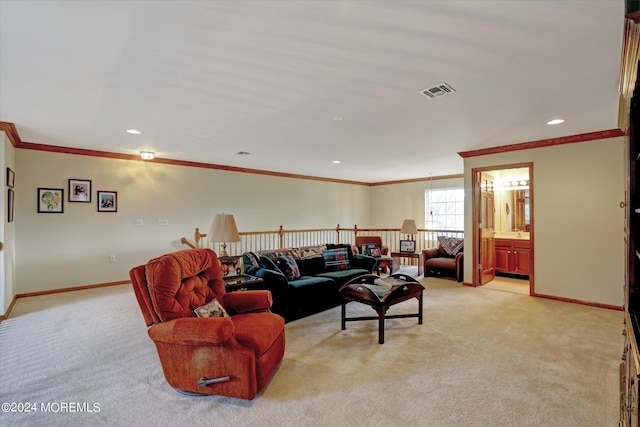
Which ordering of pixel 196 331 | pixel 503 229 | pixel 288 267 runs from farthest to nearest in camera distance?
pixel 503 229 < pixel 288 267 < pixel 196 331

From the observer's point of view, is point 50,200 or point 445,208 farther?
point 445,208

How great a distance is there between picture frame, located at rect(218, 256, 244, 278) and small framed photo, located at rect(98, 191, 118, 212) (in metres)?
3.00

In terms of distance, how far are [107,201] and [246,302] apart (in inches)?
165

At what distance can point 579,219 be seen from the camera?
441 cm

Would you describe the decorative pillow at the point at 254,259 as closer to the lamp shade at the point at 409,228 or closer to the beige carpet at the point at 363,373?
the beige carpet at the point at 363,373

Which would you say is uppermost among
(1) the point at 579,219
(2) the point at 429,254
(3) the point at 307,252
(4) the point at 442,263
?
(1) the point at 579,219

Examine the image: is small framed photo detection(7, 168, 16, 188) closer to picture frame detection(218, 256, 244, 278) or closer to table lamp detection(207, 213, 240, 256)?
table lamp detection(207, 213, 240, 256)

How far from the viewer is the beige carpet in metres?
2.01

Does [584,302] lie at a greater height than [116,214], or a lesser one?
lesser

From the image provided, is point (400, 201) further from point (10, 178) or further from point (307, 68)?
point (10, 178)

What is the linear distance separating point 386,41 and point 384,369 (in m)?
2.45

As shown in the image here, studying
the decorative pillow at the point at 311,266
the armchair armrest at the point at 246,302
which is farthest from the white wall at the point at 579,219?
the armchair armrest at the point at 246,302

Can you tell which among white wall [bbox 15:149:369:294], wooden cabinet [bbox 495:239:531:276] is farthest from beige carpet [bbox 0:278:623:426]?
wooden cabinet [bbox 495:239:531:276]

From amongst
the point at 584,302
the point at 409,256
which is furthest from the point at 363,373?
the point at 409,256
